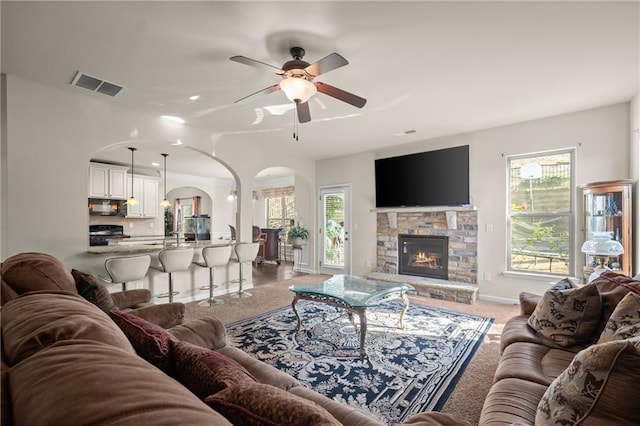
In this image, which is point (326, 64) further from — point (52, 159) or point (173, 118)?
point (52, 159)

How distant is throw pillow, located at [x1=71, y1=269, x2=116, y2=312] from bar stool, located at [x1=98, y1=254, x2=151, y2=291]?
1.22 m

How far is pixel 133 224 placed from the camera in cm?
769

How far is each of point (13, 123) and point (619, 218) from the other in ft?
21.4

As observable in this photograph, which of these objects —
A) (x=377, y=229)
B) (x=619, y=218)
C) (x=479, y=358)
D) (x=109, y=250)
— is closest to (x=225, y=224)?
(x=377, y=229)

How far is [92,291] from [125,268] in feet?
4.70

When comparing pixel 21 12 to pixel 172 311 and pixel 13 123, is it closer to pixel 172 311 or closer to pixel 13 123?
pixel 13 123

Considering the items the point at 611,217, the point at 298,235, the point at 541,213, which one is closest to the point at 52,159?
the point at 298,235

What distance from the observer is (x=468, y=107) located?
373 centimetres

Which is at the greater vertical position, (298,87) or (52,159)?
(298,87)

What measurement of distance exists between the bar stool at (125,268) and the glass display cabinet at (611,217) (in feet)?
16.8


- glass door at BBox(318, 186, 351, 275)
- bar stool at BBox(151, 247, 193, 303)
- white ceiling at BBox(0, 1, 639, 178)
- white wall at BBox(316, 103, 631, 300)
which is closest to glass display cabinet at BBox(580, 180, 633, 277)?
white wall at BBox(316, 103, 631, 300)

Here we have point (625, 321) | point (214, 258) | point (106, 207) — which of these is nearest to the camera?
point (625, 321)

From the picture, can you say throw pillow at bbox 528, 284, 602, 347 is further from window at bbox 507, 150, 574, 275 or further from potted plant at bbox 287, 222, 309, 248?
potted plant at bbox 287, 222, 309, 248

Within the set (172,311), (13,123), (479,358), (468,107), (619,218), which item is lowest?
(479,358)
